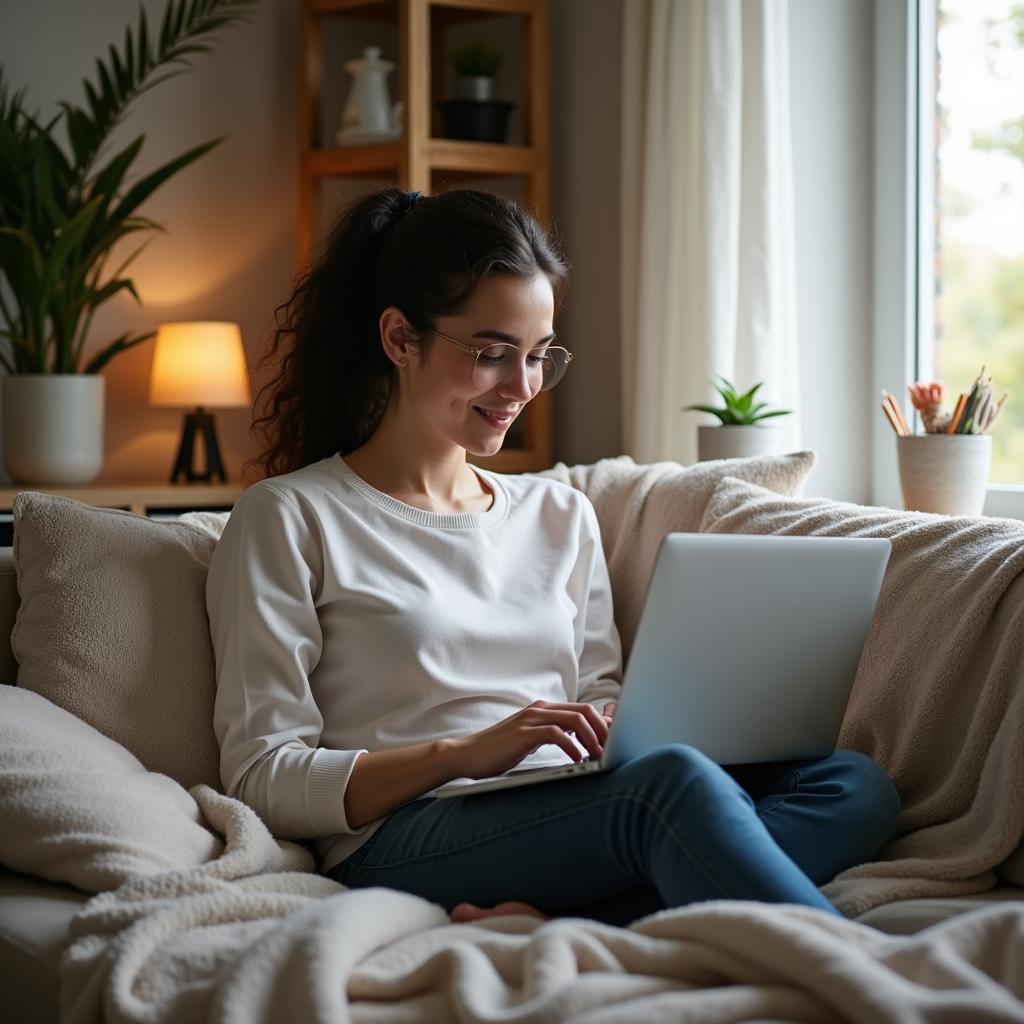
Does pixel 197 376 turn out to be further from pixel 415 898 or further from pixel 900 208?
pixel 415 898

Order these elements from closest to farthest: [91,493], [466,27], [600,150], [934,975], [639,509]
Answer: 1. [934,975]
2. [639,509]
3. [91,493]
4. [600,150]
5. [466,27]

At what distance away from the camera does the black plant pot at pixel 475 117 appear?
3.34 metres

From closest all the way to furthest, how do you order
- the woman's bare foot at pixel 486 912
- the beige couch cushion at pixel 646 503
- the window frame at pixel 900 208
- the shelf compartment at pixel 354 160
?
1. the woman's bare foot at pixel 486 912
2. the beige couch cushion at pixel 646 503
3. the window frame at pixel 900 208
4. the shelf compartment at pixel 354 160

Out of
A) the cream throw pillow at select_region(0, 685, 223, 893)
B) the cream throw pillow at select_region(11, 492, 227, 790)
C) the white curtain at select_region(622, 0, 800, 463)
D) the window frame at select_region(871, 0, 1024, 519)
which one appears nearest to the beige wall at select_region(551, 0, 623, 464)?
the white curtain at select_region(622, 0, 800, 463)

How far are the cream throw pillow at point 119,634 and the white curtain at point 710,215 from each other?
141 cm

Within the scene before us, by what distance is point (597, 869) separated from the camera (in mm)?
1366

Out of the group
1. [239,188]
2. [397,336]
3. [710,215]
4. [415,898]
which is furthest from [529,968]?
[239,188]

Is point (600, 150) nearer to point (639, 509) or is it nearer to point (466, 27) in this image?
point (466, 27)

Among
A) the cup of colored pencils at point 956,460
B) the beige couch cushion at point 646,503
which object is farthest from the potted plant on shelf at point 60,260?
the cup of colored pencils at point 956,460

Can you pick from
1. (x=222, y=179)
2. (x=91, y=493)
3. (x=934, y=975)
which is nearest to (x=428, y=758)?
(x=934, y=975)

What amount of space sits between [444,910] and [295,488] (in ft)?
1.78

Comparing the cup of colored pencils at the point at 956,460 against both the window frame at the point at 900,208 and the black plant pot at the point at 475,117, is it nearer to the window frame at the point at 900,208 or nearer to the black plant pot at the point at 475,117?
the window frame at the point at 900,208

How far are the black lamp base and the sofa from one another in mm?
1666

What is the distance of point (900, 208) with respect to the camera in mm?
2945
